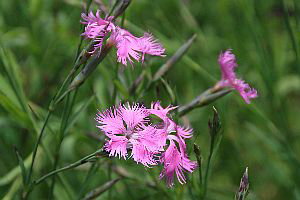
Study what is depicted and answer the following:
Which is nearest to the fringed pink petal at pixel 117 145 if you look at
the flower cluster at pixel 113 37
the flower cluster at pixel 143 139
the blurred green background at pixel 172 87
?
the flower cluster at pixel 143 139

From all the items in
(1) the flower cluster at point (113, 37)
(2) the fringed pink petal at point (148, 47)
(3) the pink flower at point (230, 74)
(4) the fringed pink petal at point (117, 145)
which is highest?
(1) the flower cluster at point (113, 37)

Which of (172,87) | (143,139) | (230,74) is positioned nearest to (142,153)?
(143,139)

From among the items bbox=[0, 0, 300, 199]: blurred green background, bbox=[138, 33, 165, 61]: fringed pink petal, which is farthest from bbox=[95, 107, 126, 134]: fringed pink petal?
bbox=[0, 0, 300, 199]: blurred green background

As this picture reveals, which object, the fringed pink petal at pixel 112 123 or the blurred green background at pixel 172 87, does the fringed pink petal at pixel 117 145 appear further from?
the blurred green background at pixel 172 87

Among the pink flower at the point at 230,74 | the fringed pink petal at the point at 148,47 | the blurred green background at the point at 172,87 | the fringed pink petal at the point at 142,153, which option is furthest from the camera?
the blurred green background at the point at 172,87

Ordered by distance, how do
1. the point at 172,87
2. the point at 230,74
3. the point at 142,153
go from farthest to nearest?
1. the point at 172,87
2. the point at 230,74
3. the point at 142,153

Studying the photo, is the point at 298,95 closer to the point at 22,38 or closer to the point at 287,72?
the point at 287,72

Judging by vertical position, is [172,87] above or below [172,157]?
below

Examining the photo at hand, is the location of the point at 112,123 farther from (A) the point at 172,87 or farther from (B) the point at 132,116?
(A) the point at 172,87
